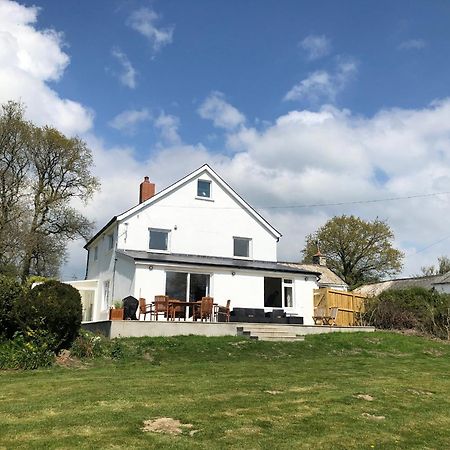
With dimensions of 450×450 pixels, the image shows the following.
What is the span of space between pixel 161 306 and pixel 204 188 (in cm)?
1014

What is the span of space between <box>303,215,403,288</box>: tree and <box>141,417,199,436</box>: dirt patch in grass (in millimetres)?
61193

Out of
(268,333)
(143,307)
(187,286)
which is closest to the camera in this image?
(268,333)

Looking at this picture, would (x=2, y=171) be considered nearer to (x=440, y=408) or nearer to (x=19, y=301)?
(x=19, y=301)

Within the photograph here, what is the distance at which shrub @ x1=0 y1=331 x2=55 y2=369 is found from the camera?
1400 cm

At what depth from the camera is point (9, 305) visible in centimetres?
1606

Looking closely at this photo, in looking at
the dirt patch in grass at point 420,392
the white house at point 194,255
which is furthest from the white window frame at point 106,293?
the dirt patch in grass at point 420,392

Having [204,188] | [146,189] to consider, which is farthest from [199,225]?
[146,189]

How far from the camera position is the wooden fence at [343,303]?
2756cm

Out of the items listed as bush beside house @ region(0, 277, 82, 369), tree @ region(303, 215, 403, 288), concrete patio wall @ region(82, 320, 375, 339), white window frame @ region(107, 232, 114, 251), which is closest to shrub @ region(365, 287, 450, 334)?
concrete patio wall @ region(82, 320, 375, 339)

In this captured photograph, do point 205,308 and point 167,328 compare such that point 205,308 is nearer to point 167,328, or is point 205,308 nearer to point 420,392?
point 167,328

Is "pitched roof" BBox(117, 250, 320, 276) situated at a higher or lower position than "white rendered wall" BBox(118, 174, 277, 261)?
lower

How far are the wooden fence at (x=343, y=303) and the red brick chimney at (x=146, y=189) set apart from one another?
1288 cm

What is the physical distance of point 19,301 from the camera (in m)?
15.5

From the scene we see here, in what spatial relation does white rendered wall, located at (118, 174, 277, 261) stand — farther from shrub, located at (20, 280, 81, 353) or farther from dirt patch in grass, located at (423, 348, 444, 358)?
dirt patch in grass, located at (423, 348, 444, 358)
